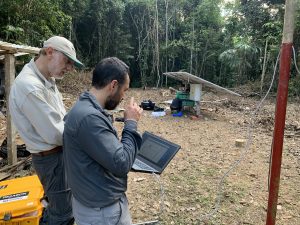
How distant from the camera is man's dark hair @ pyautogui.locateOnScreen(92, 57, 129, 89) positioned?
162 cm

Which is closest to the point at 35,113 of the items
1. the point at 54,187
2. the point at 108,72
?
the point at 54,187

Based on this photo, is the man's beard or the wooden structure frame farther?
the wooden structure frame

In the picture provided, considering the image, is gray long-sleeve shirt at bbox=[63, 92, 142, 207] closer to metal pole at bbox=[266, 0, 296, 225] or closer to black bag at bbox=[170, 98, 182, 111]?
metal pole at bbox=[266, 0, 296, 225]

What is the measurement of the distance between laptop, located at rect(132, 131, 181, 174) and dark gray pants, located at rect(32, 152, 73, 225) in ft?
2.11

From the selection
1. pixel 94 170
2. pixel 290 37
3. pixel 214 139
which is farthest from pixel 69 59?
pixel 214 139

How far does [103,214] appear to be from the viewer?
1.70 metres

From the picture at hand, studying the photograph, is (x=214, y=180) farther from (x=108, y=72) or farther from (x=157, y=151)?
(x=108, y=72)

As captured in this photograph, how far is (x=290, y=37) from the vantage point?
213cm

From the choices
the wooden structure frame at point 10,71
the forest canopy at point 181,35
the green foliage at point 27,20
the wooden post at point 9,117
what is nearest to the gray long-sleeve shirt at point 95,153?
the wooden structure frame at point 10,71

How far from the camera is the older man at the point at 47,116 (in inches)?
83.0

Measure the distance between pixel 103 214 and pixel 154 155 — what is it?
2.01ft

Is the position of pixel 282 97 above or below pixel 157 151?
above

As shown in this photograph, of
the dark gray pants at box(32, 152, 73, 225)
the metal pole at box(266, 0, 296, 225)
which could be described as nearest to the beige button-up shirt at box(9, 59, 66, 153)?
the dark gray pants at box(32, 152, 73, 225)

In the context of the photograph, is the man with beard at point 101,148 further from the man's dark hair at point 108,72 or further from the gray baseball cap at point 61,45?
the gray baseball cap at point 61,45
